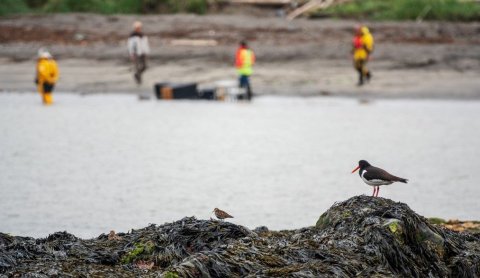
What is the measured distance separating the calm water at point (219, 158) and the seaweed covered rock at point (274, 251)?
19.5 ft

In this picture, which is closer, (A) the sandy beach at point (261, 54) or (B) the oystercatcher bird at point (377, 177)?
(B) the oystercatcher bird at point (377, 177)

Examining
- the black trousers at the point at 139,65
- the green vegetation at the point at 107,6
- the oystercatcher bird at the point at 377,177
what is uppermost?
the green vegetation at the point at 107,6

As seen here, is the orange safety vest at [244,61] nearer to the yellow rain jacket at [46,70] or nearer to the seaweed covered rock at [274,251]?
the yellow rain jacket at [46,70]

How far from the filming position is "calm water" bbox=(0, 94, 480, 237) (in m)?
17.0

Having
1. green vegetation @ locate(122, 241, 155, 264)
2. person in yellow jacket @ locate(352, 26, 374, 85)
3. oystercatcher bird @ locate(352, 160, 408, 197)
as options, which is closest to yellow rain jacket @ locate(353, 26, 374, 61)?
person in yellow jacket @ locate(352, 26, 374, 85)

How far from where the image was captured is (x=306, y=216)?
16297mm

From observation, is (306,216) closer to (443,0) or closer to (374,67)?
(374,67)

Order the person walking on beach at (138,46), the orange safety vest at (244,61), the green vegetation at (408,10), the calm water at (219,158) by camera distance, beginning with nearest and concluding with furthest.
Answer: the calm water at (219,158) → the orange safety vest at (244,61) → the person walking on beach at (138,46) → the green vegetation at (408,10)

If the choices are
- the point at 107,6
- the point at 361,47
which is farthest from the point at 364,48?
the point at 107,6

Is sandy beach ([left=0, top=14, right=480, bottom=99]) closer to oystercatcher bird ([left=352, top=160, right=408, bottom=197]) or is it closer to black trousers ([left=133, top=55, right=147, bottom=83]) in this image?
black trousers ([left=133, top=55, right=147, bottom=83])

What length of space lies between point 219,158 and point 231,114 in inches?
246

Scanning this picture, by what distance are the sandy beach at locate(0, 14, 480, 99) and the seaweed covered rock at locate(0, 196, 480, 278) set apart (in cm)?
2176

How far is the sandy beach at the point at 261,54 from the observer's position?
104 feet

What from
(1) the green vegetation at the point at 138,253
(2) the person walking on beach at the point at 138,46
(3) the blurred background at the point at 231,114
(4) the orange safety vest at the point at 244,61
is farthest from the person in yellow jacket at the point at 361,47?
(1) the green vegetation at the point at 138,253
